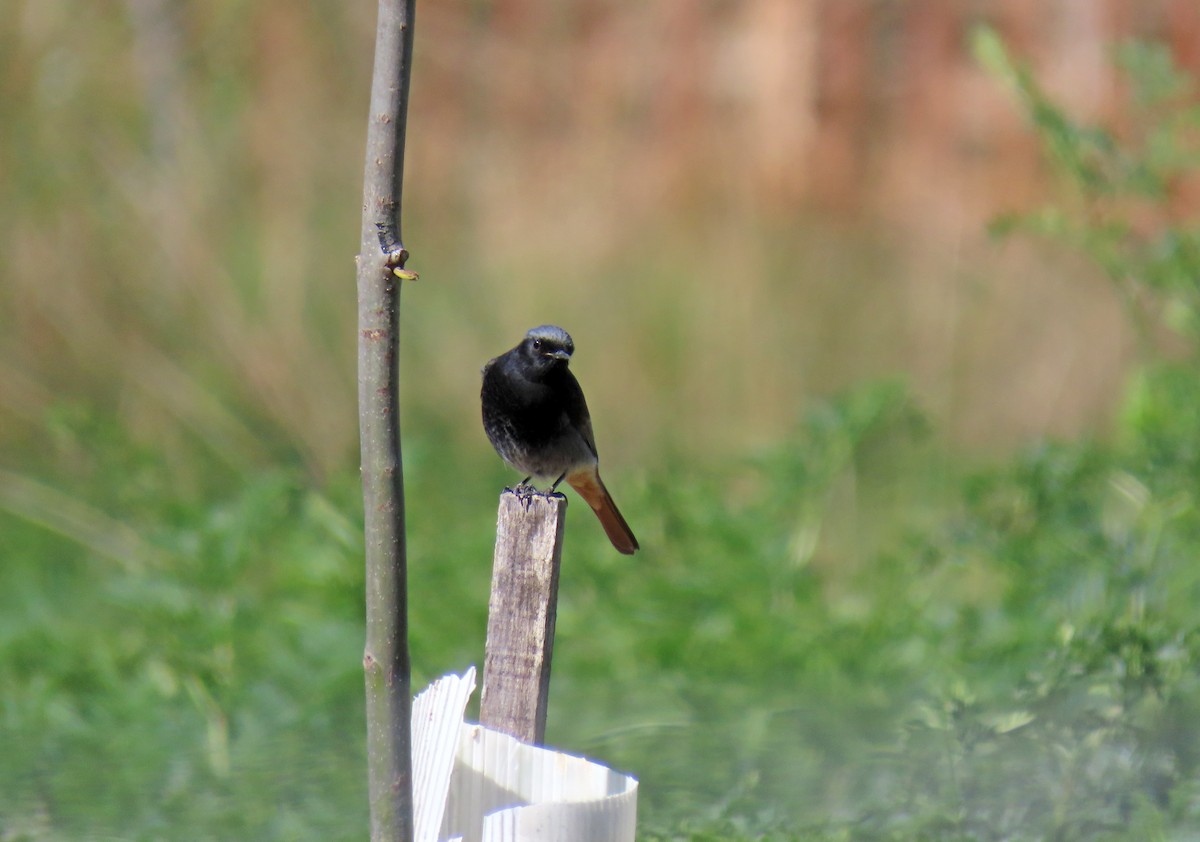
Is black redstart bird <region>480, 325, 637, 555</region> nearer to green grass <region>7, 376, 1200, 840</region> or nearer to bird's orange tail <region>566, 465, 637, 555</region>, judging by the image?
bird's orange tail <region>566, 465, 637, 555</region>

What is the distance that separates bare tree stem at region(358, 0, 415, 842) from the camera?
1.61m

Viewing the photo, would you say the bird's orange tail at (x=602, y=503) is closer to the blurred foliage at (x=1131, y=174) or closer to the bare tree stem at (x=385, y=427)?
the blurred foliage at (x=1131, y=174)

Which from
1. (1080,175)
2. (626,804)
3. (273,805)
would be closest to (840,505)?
(1080,175)

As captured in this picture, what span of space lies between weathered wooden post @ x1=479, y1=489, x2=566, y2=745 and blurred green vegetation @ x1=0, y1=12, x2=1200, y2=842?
1.56 ft

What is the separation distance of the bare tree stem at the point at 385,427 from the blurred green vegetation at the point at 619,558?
82 cm

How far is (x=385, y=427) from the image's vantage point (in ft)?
5.32

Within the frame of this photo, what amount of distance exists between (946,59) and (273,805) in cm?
787

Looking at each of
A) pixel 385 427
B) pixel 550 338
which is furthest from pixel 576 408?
pixel 385 427

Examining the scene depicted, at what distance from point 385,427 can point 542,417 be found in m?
1.94

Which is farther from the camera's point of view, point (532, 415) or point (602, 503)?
point (602, 503)

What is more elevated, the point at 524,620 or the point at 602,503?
the point at 602,503

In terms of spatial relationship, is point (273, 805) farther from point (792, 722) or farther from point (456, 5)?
point (456, 5)

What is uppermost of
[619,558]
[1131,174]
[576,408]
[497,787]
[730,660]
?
[1131,174]

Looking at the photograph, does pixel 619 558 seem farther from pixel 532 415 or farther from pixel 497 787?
pixel 497 787
